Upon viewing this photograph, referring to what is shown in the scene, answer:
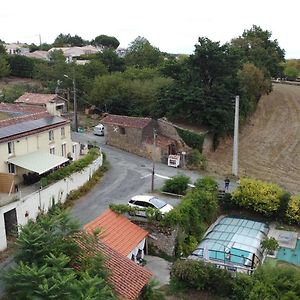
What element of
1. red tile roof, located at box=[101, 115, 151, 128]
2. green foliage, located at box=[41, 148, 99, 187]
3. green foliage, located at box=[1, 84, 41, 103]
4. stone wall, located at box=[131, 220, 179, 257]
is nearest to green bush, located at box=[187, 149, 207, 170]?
red tile roof, located at box=[101, 115, 151, 128]

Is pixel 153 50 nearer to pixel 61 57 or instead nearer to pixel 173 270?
pixel 61 57

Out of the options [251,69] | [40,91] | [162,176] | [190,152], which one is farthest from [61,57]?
[162,176]

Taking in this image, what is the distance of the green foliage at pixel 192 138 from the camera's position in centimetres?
4488

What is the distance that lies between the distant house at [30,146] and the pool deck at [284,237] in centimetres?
1524

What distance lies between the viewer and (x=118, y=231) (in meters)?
24.3

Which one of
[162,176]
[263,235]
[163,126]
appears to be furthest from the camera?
[163,126]

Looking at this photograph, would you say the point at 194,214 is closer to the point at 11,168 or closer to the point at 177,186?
the point at 177,186

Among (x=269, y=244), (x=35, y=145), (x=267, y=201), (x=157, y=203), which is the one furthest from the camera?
(x=35, y=145)

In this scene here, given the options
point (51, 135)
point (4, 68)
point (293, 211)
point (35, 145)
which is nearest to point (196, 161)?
point (293, 211)

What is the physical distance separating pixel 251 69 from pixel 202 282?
47.3m

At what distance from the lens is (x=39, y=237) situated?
17.5 m

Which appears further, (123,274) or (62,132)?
(62,132)

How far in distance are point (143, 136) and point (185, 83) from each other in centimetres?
967

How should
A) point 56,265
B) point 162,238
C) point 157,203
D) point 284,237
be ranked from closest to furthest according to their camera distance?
point 56,265 < point 162,238 < point 157,203 < point 284,237
